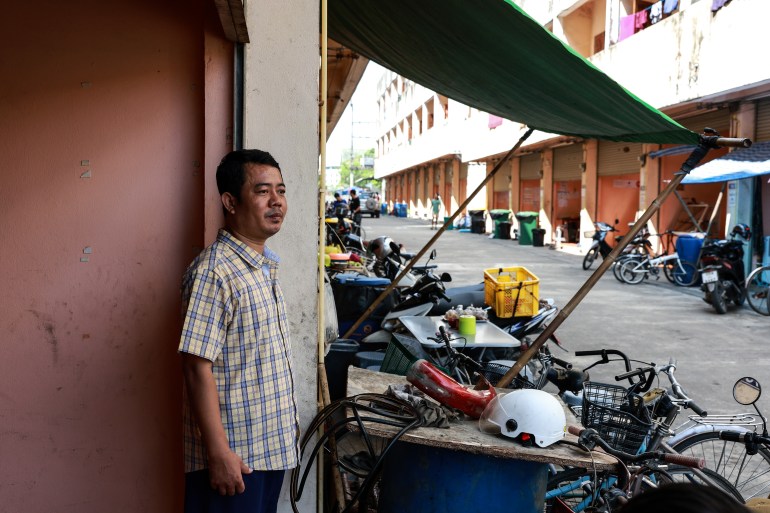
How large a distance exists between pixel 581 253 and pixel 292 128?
726 inches

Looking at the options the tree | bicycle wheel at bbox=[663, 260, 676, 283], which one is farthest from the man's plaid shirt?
the tree

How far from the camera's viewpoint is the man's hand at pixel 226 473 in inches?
82.1

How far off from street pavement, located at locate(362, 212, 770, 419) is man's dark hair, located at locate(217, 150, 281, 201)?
473 centimetres

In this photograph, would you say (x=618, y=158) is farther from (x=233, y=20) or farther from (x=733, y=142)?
(x=233, y=20)

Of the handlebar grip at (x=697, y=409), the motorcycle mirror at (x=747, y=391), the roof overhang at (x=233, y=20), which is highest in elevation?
the roof overhang at (x=233, y=20)

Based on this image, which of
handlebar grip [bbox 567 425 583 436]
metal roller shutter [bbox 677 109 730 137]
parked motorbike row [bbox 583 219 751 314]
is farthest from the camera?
metal roller shutter [bbox 677 109 730 137]

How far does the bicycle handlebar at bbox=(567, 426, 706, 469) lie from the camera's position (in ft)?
8.20

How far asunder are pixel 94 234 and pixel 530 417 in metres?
1.90

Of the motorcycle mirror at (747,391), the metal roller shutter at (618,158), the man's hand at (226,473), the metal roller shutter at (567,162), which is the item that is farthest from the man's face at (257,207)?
the metal roller shutter at (567,162)

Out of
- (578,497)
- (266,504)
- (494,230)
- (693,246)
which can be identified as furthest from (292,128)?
(494,230)

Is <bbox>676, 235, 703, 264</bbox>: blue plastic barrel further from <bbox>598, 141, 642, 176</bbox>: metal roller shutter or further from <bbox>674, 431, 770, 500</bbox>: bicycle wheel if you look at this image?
<bbox>674, 431, 770, 500</bbox>: bicycle wheel

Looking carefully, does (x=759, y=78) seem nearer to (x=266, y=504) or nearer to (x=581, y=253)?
(x=581, y=253)

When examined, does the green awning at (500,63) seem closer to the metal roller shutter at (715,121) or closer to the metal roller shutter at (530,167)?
the metal roller shutter at (715,121)

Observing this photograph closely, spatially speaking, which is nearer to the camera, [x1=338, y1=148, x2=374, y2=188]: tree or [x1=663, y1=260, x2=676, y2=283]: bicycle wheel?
[x1=663, y1=260, x2=676, y2=283]: bicycle wheel
